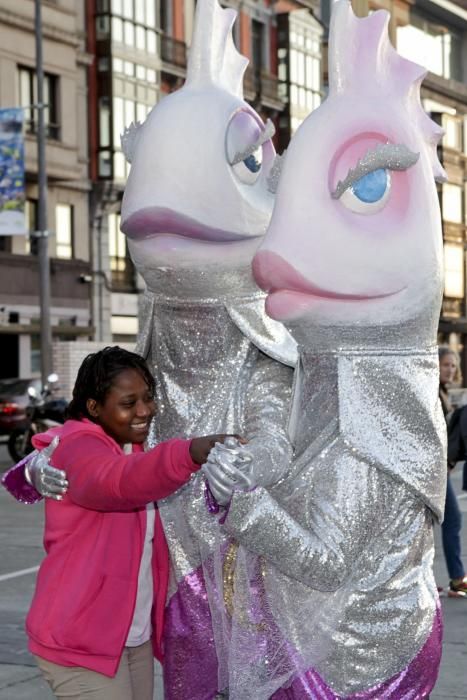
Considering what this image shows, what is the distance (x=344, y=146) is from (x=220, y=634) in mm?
1273

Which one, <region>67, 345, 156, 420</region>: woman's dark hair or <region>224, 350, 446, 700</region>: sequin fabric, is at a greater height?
<region>67, 345, 156, 420</region>: woman's dark hair

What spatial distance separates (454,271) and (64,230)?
714 inches

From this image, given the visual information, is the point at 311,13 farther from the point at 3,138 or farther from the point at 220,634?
the point at 220,634

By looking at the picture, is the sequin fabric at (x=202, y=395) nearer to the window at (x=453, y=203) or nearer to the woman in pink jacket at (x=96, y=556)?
the woman in pink jacket at (x=96, y=556)

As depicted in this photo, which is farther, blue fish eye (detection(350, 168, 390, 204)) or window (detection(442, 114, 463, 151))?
window (detection(442, 114, 463, 151))

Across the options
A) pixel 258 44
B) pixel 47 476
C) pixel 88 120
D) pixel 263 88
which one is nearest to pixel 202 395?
pixel 47 476

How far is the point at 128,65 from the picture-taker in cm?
2852

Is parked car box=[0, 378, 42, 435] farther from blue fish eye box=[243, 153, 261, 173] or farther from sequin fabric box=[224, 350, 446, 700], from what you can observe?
sequin fabric box=[224, 350, 446, 700]

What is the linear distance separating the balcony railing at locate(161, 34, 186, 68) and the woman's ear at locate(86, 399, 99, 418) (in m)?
27.4

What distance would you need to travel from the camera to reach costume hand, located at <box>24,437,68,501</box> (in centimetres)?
298

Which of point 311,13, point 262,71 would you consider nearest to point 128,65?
point 262,71

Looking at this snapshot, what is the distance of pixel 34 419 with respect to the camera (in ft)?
48.5

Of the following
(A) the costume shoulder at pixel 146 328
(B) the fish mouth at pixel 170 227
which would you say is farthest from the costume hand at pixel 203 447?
(A) the costume shoulder at pixel 146 328

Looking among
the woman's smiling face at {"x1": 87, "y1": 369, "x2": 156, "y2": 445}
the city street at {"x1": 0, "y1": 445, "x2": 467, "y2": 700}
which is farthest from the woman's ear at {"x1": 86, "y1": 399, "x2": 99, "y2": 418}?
the city street at {"x1": 0, "y1": 445, "x2": 467, "y2": 700}
